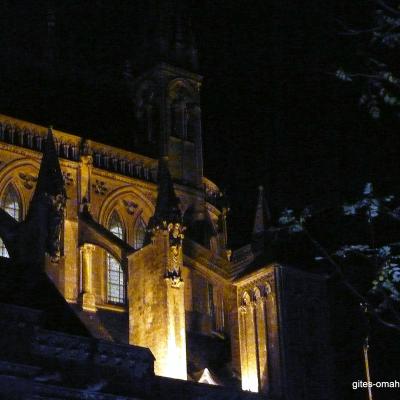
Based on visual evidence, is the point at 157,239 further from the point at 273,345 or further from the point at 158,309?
the point at 273,345

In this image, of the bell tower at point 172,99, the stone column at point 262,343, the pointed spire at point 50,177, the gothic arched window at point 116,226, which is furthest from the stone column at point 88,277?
the bell tower at point 172,99

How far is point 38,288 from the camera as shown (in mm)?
24594

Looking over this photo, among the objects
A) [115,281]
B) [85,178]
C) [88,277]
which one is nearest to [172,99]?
[85,178]

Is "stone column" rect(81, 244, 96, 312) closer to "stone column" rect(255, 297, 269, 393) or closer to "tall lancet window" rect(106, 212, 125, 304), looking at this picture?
"tall lancet window" rect(106, 212, 125, 304)

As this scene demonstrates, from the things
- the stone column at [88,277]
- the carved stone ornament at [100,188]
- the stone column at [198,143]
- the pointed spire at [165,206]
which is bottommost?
the stone column at [88,277]

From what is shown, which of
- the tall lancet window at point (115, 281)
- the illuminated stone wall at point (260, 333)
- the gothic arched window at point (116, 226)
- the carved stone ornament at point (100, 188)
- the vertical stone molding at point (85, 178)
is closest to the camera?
the illuminated stone wall at point (260, 333)

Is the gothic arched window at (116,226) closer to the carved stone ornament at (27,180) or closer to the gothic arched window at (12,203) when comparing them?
the carved stone ornament at (27,180)

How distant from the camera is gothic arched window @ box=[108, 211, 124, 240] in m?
42.2

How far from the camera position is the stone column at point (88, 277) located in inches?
1505

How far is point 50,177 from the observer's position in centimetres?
3516

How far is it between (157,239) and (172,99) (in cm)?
1142

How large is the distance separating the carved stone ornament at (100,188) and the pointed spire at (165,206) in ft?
11.1

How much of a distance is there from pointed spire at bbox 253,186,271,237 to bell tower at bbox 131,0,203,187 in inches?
153

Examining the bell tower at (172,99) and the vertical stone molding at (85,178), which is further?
the bell tower at (172,99)
